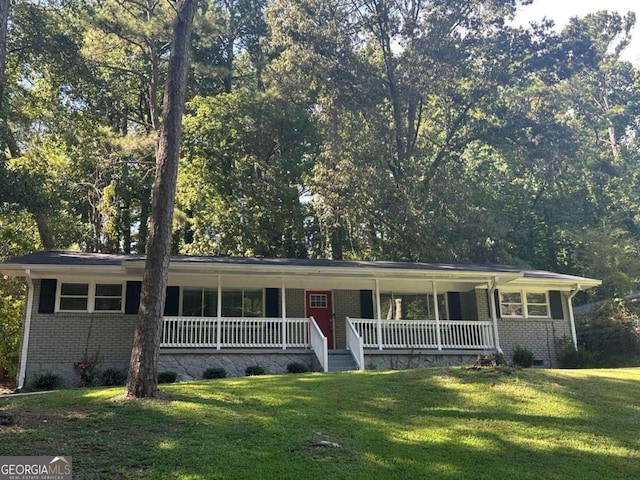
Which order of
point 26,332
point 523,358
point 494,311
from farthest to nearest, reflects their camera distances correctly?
point 494,311, point 523,358, point 26,332

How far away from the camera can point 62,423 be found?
691 cm

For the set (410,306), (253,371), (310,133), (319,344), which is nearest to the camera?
(253,371)

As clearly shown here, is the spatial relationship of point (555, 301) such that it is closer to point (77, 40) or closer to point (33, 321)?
point (33, 321)

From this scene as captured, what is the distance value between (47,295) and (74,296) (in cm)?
64

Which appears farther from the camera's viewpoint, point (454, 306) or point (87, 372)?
point (454, 306)

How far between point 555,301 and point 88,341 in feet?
46.2

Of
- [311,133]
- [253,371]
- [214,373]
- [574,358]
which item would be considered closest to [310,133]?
[311,133]

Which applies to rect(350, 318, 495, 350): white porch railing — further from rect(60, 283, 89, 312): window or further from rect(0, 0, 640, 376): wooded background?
rect(0, 0, 640, 376): wooded background

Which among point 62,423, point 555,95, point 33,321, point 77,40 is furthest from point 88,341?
point 555,95

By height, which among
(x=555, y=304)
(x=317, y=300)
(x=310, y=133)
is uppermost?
(x=310, y=133)

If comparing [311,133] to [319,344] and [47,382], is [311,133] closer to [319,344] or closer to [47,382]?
[319,344]

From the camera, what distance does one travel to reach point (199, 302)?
15.8 metres

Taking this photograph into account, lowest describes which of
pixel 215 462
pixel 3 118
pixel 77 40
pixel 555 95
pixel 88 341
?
pixel 215 462

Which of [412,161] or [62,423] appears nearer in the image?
[62,423]
